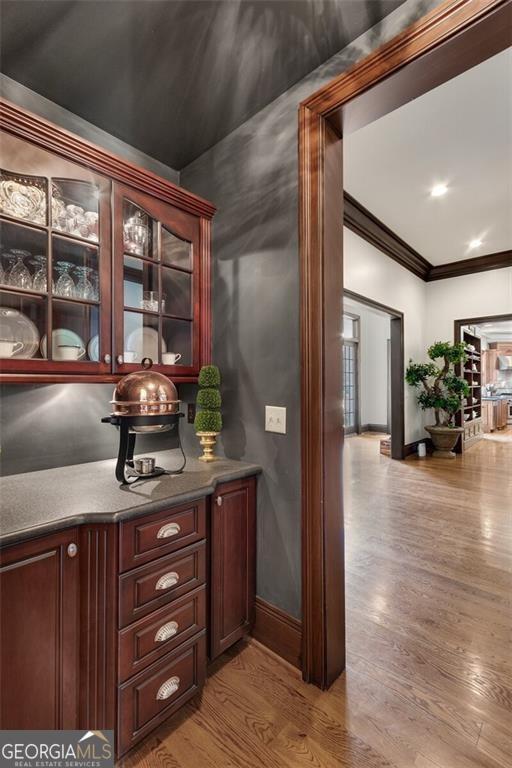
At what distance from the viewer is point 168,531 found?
1.34m

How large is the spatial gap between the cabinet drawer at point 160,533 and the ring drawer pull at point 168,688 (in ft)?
1.60

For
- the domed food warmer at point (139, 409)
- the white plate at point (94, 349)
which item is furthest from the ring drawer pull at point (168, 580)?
the white plate at point (94, 349)

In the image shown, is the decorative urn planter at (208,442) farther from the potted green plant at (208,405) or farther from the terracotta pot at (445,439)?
the terracotta pot at (445,439)

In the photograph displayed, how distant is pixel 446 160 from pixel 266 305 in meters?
2.72

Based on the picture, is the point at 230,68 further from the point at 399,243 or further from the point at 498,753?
the point at 399,243

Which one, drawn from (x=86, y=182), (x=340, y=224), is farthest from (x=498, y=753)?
(x=86, y=182)

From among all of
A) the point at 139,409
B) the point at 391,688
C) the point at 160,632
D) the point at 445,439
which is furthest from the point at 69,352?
the point at 445,439

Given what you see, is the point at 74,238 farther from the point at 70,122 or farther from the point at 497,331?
the point at 497,331

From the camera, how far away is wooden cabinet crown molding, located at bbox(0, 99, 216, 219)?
1.35m

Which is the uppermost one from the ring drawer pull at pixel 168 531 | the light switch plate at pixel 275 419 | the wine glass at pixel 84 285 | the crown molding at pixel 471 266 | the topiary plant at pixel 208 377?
the crown molding at pixel 471 266

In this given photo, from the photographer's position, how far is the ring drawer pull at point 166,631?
1.30 metres

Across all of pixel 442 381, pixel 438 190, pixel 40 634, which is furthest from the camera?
pixel 442 381

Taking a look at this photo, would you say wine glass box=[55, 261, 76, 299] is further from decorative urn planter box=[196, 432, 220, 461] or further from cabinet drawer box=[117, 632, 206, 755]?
cabinet drawer box=[117, 632, 206, 755]

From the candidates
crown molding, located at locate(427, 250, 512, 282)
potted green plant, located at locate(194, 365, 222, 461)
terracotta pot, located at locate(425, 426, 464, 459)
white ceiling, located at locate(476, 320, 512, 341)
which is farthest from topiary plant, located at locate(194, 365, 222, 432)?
white ceiling, located at locate(476, 320, 512, 341)
